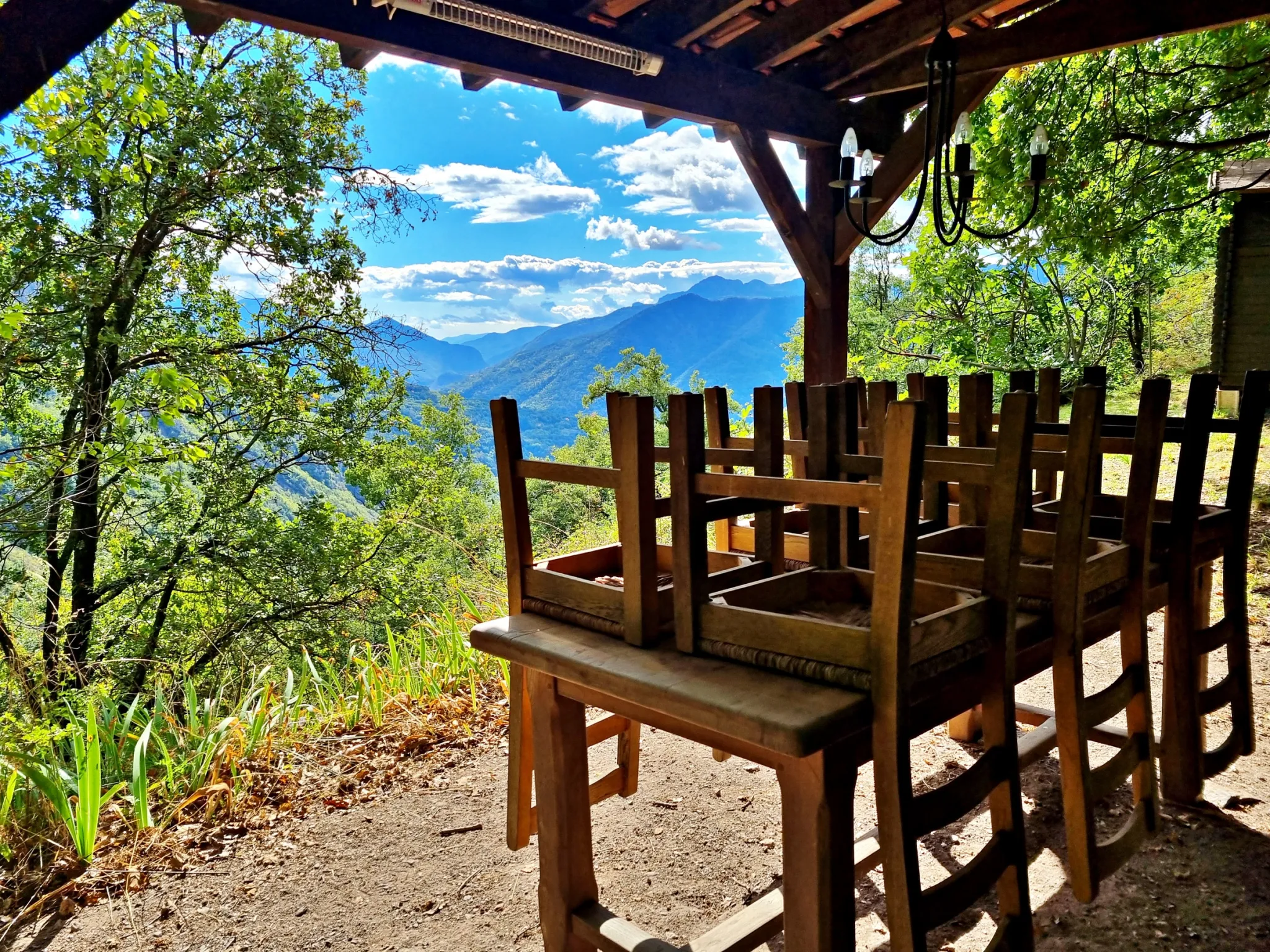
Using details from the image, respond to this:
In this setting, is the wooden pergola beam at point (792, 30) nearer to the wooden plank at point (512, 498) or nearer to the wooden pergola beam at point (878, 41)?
the wooden pergola beam at point (878, 41)

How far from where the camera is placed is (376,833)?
2078mm

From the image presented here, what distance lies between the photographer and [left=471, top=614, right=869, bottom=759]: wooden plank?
934 mm

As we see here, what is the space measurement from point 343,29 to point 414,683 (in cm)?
226

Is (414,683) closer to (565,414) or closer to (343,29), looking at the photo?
(343,29)

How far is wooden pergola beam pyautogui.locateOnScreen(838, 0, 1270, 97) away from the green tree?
5.17 m

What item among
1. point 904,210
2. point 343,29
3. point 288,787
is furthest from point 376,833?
point 904,210

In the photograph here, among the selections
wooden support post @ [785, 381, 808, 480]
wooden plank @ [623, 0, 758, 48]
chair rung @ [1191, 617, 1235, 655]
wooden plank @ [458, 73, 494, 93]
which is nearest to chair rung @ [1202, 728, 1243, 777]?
chair rung @ [1191, 617, 1235, 655]

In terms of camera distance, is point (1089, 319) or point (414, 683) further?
point (1089, 319)

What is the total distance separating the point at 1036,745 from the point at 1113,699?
33 cm

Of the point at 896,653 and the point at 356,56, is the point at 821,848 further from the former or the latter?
the point at 356,56

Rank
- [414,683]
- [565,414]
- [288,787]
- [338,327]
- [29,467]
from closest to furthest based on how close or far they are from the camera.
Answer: [288,787] < [414,683] < [29,467] < [338,327] < [565,414]

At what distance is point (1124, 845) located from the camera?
1582 mm

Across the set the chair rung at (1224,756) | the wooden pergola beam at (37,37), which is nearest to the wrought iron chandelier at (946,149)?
the chair rung at (1224,756)

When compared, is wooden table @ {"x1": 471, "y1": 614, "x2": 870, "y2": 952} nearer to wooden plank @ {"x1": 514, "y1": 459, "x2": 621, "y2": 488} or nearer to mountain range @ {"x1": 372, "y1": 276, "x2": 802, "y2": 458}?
wooden plank @ {"x1": 514, "y1": 459, "x2": 621, "y2": 488}
